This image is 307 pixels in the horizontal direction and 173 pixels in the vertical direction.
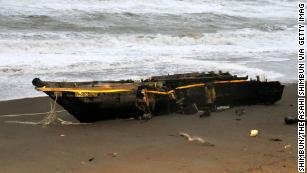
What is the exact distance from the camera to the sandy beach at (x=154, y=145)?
5312mm

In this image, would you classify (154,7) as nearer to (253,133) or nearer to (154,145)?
(253,133)

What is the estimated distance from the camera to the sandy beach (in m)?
5.31

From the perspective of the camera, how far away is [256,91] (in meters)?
8.47

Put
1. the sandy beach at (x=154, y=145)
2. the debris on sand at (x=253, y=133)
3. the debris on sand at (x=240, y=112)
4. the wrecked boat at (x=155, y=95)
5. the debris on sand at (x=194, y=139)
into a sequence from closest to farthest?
the sandy beach at (x=154, y=145)
the debris on sand at (x=194, y=139)
the debris on sand at (x=253, y=133)
the wrecked boat at (x=155, y=95)
the debris on sand at (x=240, y=112)

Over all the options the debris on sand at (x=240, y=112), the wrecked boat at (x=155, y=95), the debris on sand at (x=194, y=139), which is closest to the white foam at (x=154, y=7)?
the wrecked boat at (x=155, y=95)

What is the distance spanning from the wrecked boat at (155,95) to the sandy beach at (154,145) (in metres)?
0.20

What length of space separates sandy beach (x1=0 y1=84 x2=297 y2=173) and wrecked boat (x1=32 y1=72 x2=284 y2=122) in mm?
199

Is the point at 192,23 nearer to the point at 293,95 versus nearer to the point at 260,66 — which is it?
the point at 260,66

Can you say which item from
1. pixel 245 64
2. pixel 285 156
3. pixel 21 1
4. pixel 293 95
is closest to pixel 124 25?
pixel 21 1

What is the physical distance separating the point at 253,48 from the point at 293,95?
8.06m

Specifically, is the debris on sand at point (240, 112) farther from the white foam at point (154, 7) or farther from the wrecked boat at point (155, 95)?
the white foam at point (154, 7)

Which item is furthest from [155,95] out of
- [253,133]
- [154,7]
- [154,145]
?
[154,7]

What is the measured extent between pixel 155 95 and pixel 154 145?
5.07ft

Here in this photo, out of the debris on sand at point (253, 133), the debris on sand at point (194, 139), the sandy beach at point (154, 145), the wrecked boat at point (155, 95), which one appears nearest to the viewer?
the sandy beach at point (154, 145)
